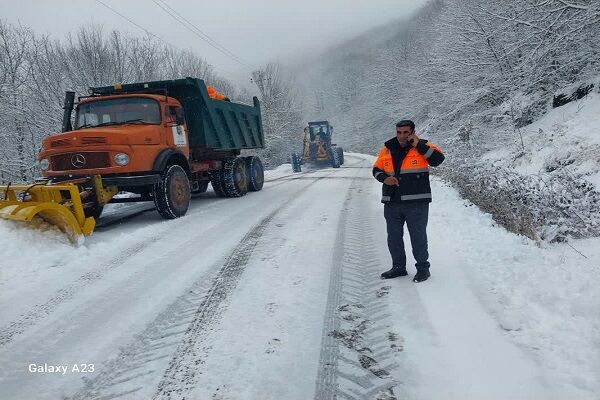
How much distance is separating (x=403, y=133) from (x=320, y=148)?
2129 cm

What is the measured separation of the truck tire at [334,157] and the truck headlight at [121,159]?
689 inches

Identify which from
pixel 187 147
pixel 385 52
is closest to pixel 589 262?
pixel 187 147

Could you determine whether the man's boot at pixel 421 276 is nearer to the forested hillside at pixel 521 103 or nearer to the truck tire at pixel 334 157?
the forested hillside at pixel 521 103

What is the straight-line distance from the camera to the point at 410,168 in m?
3.80

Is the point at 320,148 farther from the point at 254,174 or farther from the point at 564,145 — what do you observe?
the point at 564,145

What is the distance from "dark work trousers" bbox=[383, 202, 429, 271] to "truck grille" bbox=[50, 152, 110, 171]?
202 inches

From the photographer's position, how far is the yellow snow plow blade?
209 inches

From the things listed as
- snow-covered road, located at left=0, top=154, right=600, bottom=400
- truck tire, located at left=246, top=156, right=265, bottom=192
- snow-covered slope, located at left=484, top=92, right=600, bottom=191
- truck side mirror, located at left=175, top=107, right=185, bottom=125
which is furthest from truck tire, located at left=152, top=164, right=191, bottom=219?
snow-covered slope, located at left=484, top=92, right=600, bottom=191

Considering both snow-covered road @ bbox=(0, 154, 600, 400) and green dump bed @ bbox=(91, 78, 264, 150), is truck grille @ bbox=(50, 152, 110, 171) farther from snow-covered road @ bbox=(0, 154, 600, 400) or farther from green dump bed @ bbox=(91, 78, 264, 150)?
green dump bed @ bbox=(91, 78, 264, 150)

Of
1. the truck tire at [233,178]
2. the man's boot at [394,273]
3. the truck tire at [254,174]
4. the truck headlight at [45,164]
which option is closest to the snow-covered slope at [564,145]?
the man's boot at [394,273]

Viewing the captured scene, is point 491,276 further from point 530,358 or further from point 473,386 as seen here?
point 473,386

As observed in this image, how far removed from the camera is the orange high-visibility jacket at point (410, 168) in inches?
149

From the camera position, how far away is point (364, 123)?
62.7 metres

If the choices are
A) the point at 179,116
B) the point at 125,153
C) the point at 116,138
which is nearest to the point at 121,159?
the point at 125,153
